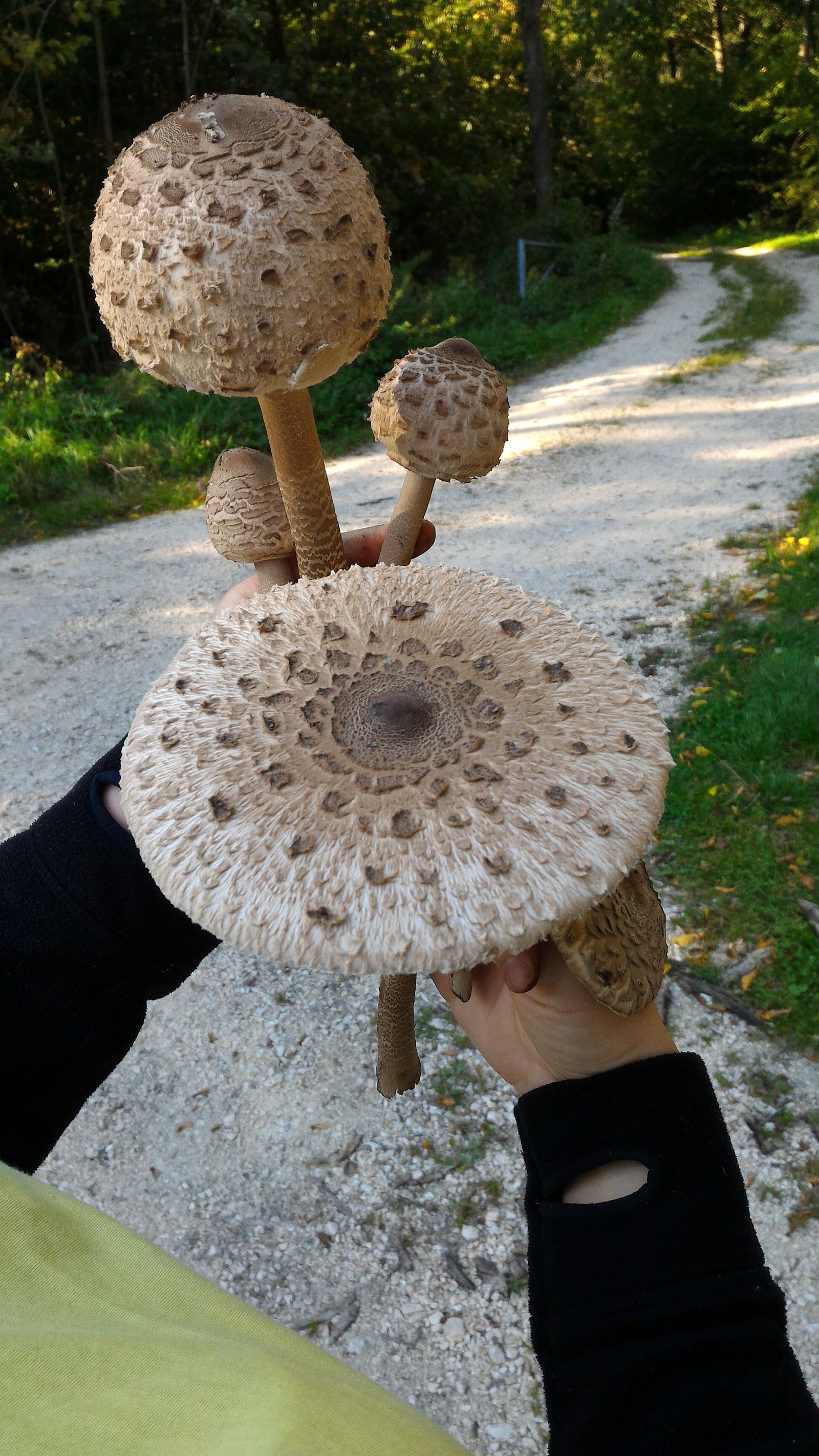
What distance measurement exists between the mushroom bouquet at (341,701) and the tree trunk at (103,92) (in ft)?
39.9

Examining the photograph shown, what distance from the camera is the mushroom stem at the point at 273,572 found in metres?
2.11

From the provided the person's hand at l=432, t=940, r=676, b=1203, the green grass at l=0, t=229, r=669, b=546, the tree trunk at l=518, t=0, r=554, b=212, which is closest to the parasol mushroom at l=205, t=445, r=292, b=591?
the person's hand at l=432, t=940, r=676, b=1203

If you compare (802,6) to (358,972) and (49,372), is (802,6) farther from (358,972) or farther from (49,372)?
(358,972)

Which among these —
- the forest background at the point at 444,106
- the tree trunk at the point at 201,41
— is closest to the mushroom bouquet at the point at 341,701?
the forest background at the point at 444,106

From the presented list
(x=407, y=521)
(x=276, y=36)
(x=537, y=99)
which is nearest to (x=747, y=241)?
(x=537, y=99)

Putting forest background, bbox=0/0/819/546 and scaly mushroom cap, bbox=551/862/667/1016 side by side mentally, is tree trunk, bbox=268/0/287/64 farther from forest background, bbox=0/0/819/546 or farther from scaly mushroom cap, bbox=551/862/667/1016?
scaly mushroom cap, bbox=551/862/667/1016

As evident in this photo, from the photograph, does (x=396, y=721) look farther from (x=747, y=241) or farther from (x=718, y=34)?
(x=718, y=34)

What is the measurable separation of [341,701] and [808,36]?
35911 mm

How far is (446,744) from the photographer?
150cm

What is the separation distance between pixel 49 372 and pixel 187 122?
9825 millimetres

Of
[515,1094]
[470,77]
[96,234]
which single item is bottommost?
[515,1094]

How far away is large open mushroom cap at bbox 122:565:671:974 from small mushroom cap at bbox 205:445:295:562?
24 centimetres

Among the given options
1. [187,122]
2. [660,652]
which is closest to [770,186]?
[660,652]

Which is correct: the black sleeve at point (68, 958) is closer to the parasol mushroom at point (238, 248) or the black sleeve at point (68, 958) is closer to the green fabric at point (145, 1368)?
the green fabric at point (145, 1368)
